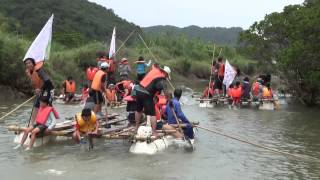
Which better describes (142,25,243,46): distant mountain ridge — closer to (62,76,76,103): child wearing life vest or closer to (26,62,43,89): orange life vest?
(62,76,76,103): child wearing life vest

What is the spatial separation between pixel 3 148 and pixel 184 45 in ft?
156

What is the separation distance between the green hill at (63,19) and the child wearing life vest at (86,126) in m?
37.5

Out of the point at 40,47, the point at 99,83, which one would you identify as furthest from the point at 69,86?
the point at 40,47

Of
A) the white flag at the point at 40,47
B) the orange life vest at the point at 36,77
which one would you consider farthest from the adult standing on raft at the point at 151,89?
the white flag at the point at 40,47

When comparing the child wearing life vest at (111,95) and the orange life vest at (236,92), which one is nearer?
the child wearing life vest at (111,95)

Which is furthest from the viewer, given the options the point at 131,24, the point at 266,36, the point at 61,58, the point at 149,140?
the point at 131,24

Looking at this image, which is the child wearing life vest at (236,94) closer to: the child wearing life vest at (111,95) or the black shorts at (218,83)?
the black shorts at (218,83)

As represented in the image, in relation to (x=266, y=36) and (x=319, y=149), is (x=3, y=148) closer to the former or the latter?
(x=319, y=149)

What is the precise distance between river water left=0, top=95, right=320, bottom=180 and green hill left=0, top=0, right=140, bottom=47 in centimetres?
3629

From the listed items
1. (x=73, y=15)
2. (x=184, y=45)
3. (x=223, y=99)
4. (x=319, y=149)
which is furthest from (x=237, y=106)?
(x=73, y=15)

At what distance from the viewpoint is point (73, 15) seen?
61.5 m

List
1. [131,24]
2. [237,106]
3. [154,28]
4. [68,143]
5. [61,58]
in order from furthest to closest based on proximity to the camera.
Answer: [154,28] → [131,24] → [61,58] → [237,106] → [68,143]

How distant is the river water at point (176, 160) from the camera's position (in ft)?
30.9

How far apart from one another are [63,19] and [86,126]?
49577 millimetres
